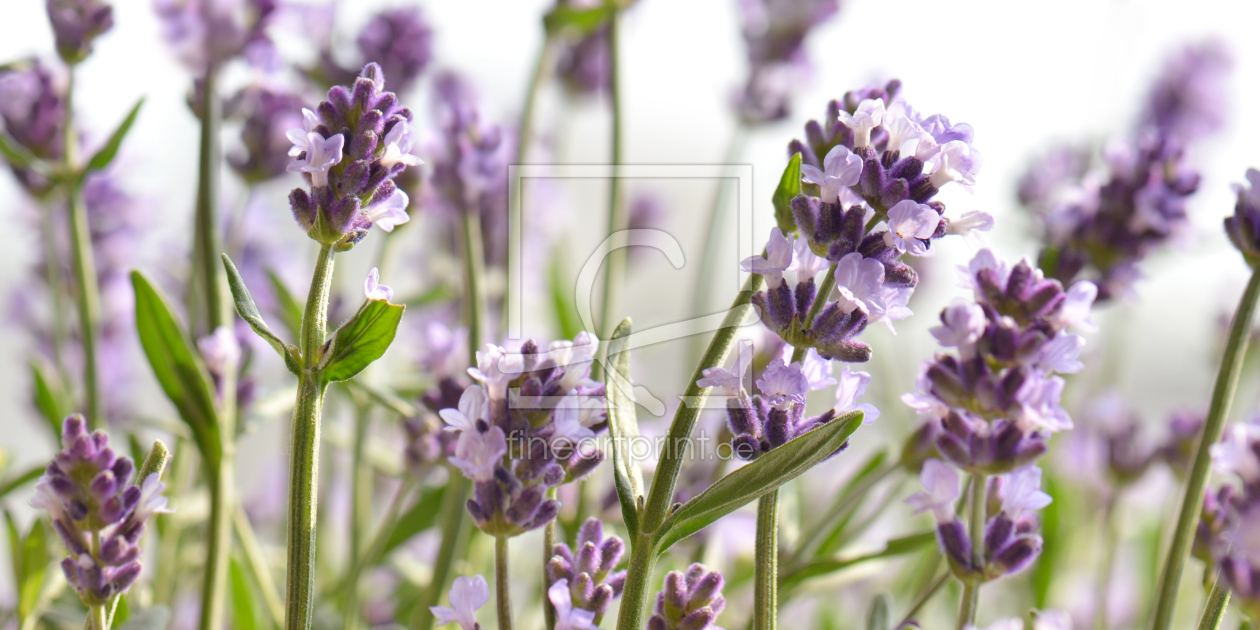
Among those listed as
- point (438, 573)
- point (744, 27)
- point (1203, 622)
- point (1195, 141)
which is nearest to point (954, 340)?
point (1203, 622)

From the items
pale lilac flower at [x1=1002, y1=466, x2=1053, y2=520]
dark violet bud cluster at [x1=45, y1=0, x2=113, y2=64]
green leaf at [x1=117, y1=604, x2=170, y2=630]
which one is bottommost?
green leaf at [x1=117, y1=604, x2=170, y2=630]

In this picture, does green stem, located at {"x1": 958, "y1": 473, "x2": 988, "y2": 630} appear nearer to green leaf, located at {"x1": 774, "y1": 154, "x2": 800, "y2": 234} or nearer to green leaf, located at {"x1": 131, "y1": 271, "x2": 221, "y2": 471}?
green leaf, located at {"x1": 774, "y1": 154, "x2": 800, "y2": 234}

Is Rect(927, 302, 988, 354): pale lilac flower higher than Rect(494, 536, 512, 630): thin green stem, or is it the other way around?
Rect(927, 302, 988, 354): pale lilac flower

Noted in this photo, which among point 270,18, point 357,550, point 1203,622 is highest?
point 270,18

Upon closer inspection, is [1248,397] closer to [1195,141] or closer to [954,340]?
[1195,141]

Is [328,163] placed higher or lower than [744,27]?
lower

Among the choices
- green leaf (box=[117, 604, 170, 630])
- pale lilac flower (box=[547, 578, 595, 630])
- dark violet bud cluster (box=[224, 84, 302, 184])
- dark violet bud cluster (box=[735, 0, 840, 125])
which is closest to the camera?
pale lilac flower (box=[547, 578, 595, 630])

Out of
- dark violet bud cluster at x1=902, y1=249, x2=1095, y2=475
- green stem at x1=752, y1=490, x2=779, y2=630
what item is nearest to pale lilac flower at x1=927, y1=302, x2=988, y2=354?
dark violet bud cluster at x1=902, y1=249, x2=1095, y2=475

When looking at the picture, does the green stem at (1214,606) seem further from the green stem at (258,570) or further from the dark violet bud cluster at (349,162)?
the green stem at (258,570)
